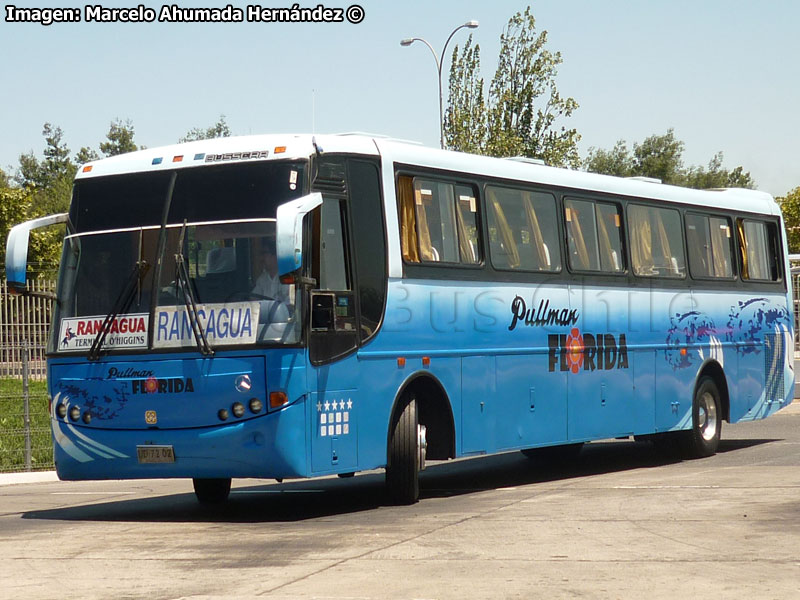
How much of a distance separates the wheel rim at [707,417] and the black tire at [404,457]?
6444 millimetres

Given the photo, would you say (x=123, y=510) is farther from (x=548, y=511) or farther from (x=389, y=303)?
(x=548, y=511)

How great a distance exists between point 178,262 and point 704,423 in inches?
A: 349

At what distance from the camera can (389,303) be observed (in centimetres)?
1290

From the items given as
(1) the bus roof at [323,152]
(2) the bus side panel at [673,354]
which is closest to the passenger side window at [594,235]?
(1) the bus roof at [323,152]

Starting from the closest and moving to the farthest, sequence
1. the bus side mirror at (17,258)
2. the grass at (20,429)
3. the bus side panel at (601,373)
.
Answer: the bus side mirror at (17,258)
the bus side panel at (601,373)
the grass at (20,429)

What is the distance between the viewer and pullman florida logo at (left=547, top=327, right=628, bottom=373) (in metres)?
15.6

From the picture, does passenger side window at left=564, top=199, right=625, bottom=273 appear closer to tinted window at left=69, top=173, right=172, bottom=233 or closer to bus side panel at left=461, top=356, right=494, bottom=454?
bus side panel at left=461, top=356, right=494, bottom=454

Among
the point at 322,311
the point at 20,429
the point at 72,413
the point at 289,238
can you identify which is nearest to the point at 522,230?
the point at 322,311

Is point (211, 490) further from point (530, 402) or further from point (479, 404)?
point (530, 402)

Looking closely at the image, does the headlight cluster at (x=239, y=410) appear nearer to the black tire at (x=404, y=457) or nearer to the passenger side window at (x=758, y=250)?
the black tire at (x=404, y=457)

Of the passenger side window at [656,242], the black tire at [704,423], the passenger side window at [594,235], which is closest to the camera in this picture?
the passenger side window at [594,235]

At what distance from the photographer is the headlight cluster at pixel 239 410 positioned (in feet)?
38.8

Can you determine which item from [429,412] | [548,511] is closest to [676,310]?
[429,412]

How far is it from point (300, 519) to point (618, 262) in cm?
601
